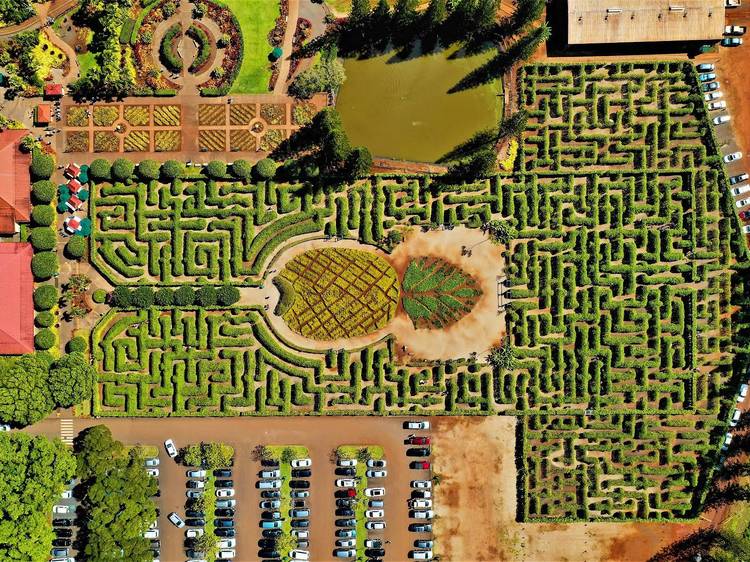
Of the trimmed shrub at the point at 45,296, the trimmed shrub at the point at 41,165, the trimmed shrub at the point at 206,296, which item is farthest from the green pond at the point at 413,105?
the trimmed shrub at the point at 45,296

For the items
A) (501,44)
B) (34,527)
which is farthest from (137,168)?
(501,44)

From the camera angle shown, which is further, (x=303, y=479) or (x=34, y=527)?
(x=303, y=479)

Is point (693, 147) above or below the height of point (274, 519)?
above

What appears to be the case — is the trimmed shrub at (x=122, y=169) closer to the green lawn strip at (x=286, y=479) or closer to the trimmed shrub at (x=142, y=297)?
the trimmed shrub at (x=142, y=297)

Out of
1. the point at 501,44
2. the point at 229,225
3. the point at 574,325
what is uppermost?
the point at 501,44

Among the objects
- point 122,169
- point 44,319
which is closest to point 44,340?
point 44,319

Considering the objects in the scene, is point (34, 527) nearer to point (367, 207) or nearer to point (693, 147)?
point (367, 207)
